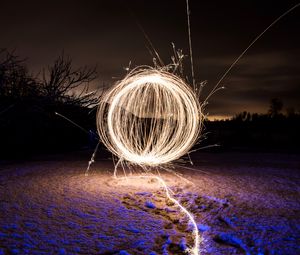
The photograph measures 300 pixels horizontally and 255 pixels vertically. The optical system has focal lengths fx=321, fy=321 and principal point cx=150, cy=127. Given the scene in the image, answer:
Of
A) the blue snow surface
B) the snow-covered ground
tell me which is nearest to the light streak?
the snow-covered ground

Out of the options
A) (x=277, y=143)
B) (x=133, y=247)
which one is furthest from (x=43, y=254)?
(x=277, y=143)

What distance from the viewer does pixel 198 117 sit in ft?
26.0

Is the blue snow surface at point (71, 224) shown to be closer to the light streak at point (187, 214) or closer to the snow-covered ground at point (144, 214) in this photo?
the snow-covered ground at point (144, 214)

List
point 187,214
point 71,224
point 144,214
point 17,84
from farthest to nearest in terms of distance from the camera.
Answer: point 17,84 < point 187,214 < point 144,214 < point 71,224

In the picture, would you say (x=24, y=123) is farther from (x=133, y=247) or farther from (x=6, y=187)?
(x=133, y=247)

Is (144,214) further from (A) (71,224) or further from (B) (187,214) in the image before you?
(A) (71,224)

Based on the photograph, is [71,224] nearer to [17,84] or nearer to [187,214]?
[187,214]

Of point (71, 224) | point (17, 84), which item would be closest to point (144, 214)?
point (71, 224)

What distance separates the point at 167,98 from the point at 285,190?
3.47 m

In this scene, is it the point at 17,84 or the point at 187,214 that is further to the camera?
the point at 17,84

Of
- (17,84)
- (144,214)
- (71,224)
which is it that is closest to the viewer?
(71,224)

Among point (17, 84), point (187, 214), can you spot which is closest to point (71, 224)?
point (187, 214)

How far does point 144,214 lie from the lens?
4680 mm

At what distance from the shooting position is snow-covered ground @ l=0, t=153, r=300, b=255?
355 cm
